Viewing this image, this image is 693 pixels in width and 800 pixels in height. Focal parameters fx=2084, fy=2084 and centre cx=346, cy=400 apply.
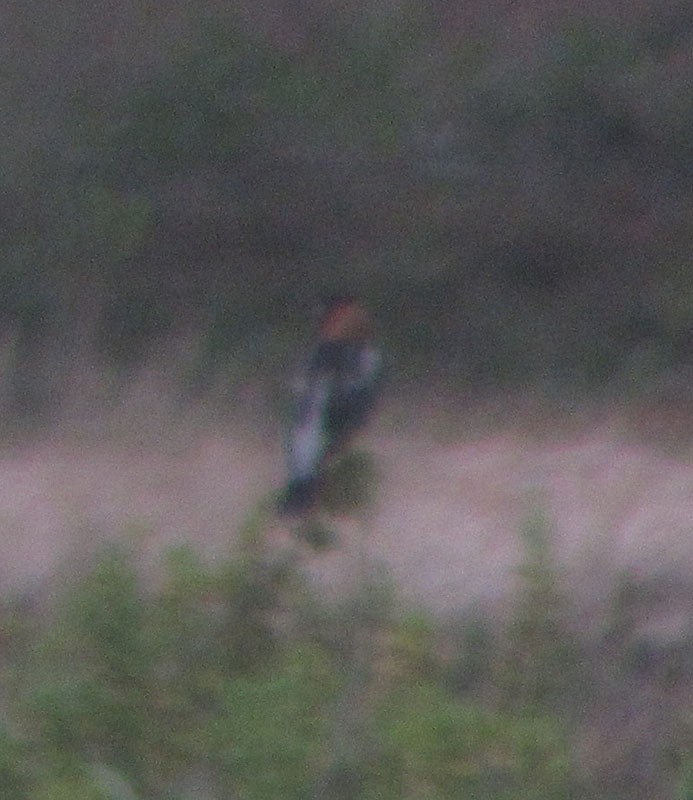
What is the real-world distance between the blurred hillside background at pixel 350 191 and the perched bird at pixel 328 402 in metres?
1.69

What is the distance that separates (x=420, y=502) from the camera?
10.5m

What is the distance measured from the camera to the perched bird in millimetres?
9844

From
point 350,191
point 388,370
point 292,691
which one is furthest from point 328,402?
point 292,691

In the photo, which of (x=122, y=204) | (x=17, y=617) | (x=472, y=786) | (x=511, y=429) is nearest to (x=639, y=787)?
(x=472, y=786)

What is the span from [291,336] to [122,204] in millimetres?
1561

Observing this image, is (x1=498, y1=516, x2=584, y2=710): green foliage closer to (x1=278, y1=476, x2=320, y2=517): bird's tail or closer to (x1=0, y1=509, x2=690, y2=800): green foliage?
(x1=0, y1=509, x2=690, y2=800): green foliage

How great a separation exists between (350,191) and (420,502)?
4.21 m

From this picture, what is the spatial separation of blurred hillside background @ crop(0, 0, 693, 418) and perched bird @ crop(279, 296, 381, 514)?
1691 mm

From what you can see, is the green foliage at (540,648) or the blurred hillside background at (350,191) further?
the blurred hillside background at (350,191)

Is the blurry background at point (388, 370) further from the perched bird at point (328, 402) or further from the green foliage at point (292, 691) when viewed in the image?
the perched bird at point (328, 402)

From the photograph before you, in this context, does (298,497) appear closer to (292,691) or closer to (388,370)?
(292,691)

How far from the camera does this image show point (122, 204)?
47.4 ft

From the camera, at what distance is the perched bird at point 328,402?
984 cm

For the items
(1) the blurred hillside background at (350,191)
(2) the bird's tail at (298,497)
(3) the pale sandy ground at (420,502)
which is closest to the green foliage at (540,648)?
(3) the pale sandy ground at (420,502)
